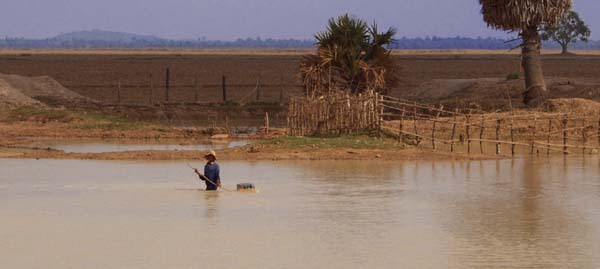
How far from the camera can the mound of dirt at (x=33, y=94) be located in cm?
3822

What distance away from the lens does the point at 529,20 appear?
3359 centimetres

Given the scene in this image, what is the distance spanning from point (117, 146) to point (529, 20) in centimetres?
1176

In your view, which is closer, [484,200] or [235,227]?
[235,227]

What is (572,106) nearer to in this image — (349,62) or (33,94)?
(349,62)

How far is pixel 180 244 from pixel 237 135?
1721 centimetres

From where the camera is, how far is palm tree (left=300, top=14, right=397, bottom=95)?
3091cm

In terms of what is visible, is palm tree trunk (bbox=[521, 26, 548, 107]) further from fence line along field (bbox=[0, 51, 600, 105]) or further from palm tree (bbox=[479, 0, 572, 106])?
fence line along field (bbox=[0, 51, 600, 105])

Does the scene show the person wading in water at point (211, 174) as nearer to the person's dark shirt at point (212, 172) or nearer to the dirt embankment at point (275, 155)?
the person's dark shirt at point (212, 172)

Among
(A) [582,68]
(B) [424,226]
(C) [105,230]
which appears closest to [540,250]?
(B) [424,226]

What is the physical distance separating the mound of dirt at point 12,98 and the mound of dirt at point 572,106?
1568cm

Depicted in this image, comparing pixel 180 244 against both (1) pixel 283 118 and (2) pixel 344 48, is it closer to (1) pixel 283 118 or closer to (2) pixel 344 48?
(2) pixel 344 48

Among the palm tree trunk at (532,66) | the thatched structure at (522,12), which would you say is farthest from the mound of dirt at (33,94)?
the palm tree trunk at (532,66)

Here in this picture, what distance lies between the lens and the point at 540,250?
1461 cm

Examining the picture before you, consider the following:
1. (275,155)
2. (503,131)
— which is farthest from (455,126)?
(275,155)
